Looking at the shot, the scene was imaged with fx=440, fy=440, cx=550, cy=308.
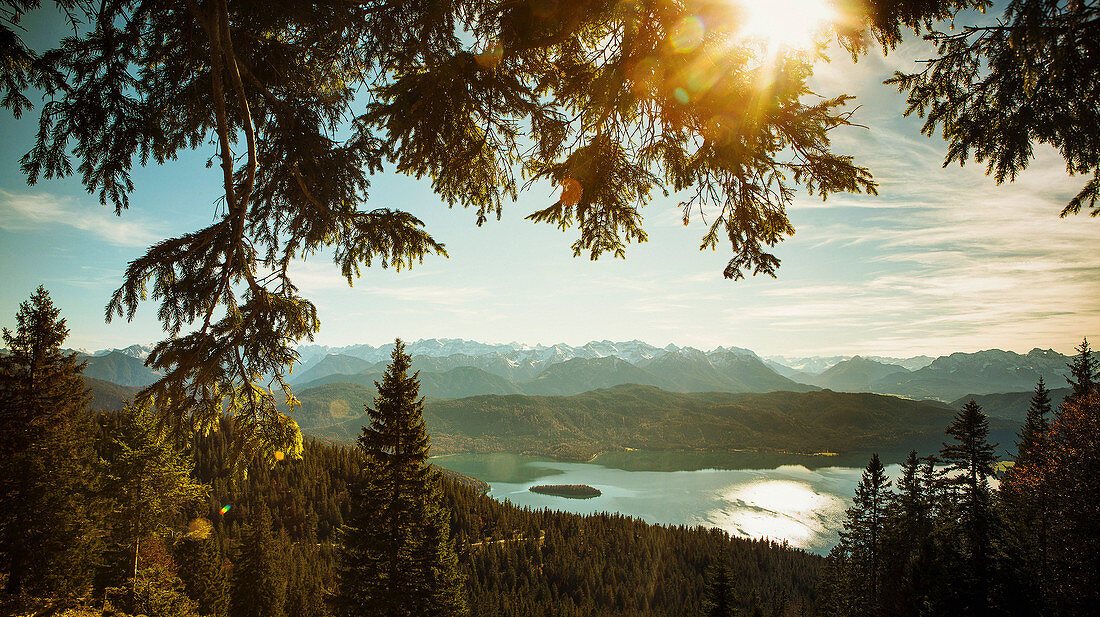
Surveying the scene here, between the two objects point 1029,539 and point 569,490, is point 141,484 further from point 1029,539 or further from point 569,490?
point 569,490

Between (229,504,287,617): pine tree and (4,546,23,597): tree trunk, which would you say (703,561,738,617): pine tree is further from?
(4,546,23,597): tree trunk

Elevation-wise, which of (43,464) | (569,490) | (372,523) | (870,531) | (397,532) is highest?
(43,464)

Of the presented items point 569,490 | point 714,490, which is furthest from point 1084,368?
point 569,490

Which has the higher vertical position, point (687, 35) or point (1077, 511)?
point (687, 35)

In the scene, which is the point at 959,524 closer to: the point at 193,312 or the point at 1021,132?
the point at 1021,132

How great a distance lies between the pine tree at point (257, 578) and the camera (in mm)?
18781

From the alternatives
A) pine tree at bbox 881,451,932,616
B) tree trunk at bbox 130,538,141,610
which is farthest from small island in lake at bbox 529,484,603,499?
tree trunk at bbox 130,538,141,610

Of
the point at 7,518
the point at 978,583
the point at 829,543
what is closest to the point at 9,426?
the point at 7,518

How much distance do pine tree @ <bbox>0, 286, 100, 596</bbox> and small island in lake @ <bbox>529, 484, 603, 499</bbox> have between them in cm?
12245

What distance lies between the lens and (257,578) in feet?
63.1

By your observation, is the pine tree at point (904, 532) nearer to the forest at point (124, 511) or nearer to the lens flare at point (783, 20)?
the forest at point (124, 511)

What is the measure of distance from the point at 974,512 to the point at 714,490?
405ft

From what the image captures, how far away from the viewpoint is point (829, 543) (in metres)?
81.1

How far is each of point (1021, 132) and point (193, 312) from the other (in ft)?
25.9
